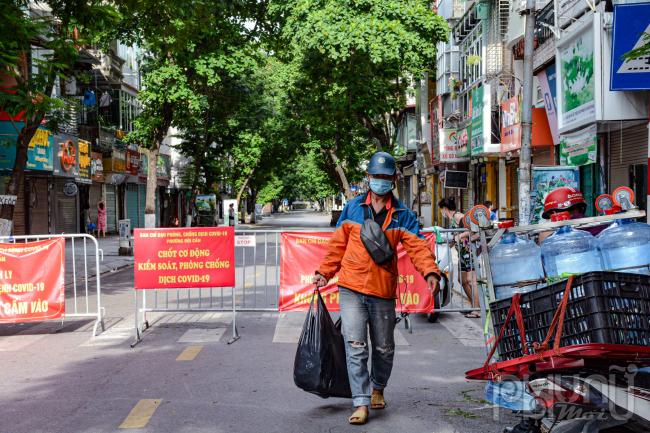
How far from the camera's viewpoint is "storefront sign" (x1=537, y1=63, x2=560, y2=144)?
18.4m

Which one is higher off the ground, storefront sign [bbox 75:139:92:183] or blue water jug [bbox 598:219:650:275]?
storefront sign [bbox 75:139:92:183]

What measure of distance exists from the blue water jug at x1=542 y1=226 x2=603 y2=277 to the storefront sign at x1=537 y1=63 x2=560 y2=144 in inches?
566

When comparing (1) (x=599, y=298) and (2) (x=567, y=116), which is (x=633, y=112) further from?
(1) (x=599, y=298)

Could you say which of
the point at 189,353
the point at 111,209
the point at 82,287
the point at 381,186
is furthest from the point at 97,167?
the point at 381,186

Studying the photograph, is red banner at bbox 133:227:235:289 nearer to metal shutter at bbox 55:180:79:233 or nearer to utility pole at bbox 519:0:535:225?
utility pole at bbox 519:0:535:225

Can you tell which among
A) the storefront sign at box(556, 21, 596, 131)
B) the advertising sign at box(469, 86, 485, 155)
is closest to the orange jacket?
the storefront sign at box(556, 21, 596, 131)

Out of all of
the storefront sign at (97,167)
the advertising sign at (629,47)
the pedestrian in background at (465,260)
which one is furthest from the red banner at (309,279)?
the storefront sign at (97,167)

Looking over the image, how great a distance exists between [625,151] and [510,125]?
258 inches

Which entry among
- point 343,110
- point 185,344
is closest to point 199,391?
point 185,344

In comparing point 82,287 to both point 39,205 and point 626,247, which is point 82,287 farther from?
point 39,205

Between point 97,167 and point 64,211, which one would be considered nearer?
point 64,211

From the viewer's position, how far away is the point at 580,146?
1439cm

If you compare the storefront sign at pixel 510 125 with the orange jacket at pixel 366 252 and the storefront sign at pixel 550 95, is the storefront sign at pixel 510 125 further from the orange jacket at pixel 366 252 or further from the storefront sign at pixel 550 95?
the orange jacket at pixel 366 252

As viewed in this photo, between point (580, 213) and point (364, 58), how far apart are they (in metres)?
19.4
